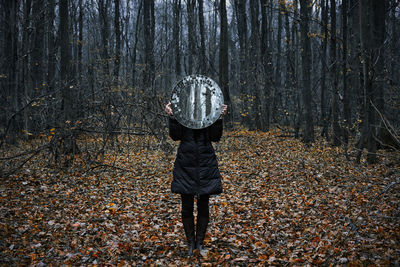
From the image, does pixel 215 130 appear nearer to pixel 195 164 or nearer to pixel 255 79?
pixel 195 164

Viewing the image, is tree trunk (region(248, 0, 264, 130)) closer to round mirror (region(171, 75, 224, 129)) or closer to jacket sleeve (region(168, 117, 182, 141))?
round mirror (region(171, 75, 224, 129))

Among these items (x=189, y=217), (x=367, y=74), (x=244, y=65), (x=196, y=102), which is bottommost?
(x=189, y=217)

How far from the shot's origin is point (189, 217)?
13.0ft

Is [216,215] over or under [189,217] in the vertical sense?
under

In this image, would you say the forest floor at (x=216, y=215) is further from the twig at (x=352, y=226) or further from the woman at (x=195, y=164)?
the woman at (x=195, y=164)

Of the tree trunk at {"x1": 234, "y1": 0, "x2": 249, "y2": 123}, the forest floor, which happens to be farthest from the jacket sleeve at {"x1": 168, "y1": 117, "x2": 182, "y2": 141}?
the tree trunk at {"x1": 234, "y1": 0, "x2": 249, "y2": 123}

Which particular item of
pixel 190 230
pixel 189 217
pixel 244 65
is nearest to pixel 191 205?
pixel 189 217

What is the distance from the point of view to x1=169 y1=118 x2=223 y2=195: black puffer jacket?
3752 millimetres

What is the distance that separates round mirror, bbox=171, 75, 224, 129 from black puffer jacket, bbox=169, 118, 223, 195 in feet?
0.35

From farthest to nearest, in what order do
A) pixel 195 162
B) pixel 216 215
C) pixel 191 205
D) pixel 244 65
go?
pixel 244 65, pixel 216 215, pixel 191 205, pixel 195 162

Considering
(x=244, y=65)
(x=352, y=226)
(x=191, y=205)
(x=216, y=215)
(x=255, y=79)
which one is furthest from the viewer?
(x=244, y=65)

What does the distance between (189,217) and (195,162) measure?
2.62 ft

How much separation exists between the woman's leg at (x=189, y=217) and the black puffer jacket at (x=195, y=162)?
0.17 m

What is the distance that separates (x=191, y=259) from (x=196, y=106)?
208cm
